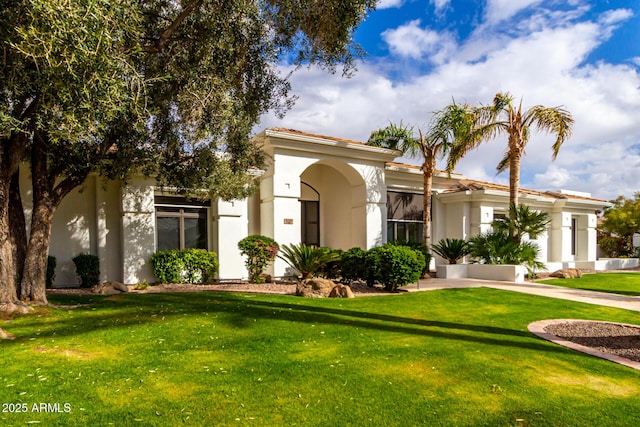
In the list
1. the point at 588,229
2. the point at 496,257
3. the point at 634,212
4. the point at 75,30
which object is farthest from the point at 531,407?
the point at 634,212

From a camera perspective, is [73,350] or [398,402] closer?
[398,402]

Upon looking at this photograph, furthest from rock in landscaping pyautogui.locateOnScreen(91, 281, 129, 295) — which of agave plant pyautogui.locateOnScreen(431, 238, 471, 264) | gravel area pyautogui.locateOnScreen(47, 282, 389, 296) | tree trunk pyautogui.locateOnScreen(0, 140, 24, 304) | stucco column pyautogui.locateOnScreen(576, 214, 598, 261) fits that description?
stucco column pyautogui.locateOnScreen(576, 214, 598, 261)

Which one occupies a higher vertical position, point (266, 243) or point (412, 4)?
point (412, 4)

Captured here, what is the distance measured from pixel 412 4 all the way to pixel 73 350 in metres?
11.2

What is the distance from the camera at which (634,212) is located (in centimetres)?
2703

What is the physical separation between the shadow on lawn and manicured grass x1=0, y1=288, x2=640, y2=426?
5 centimetres

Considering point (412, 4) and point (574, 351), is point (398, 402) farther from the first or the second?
point (412, 4)

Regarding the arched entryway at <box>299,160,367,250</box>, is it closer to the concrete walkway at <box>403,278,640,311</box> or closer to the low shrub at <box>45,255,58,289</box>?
the concrete walkway at <box>403,278,640,311</box>

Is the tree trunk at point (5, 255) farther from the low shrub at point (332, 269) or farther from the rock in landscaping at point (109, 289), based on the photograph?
the low shrub at point (332, 269)

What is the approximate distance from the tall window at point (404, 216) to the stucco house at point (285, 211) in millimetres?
47

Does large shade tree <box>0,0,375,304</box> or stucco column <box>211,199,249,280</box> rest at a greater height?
large shade tree <box>0,0,375,304</box>

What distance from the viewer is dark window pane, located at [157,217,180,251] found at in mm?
14398

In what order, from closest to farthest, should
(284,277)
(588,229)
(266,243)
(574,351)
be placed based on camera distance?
(574,351), (266,243), (284,277), (588,229)

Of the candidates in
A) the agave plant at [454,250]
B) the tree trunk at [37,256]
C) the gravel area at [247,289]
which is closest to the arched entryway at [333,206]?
the agave plant at [454,250]
